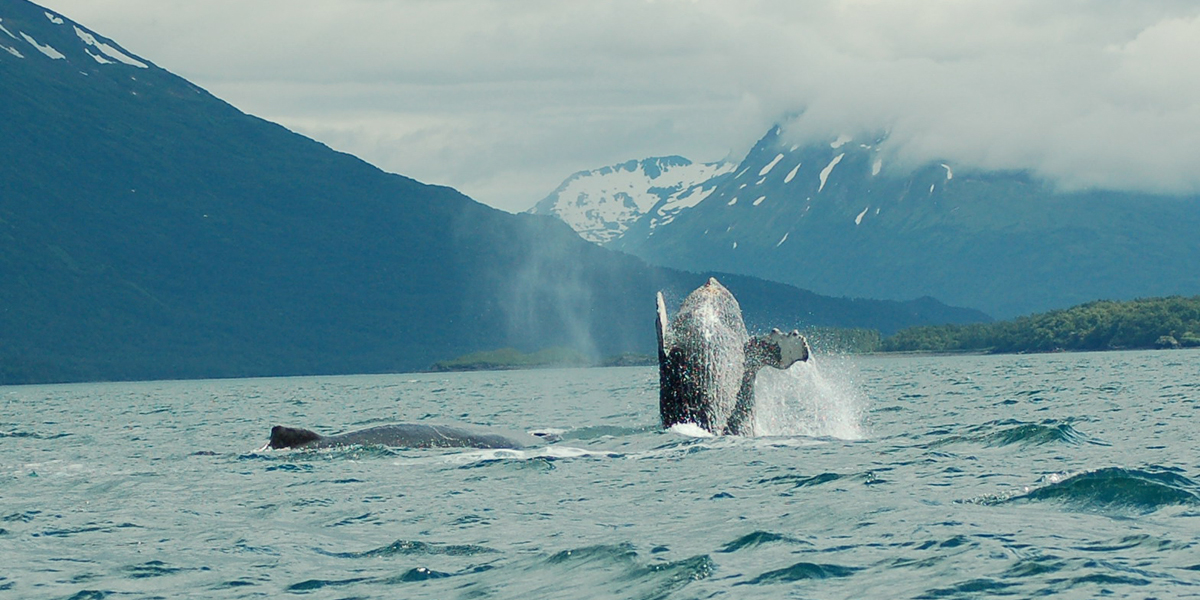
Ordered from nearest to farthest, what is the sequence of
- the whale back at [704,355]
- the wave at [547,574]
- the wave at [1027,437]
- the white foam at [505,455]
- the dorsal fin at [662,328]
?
the wave at [547,574] → the dorsal fin at [662,328] → the whale back at [704,355] → the white foam at [505,455] → the wave at [1027,437]

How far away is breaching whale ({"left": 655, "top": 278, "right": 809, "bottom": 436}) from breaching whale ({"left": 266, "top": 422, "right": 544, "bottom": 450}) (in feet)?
13.2

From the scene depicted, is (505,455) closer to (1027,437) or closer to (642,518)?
(642,518)

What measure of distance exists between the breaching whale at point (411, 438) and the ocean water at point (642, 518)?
A: 60cm

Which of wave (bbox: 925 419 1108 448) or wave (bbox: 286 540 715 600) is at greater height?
wave (bbox: 925 419 1108 448)

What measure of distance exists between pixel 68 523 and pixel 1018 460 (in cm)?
1538

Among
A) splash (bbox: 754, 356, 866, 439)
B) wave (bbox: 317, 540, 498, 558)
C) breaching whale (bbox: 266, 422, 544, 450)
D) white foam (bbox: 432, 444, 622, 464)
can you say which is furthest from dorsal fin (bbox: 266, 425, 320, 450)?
wave (bbox: 317, 540, 498, 558)

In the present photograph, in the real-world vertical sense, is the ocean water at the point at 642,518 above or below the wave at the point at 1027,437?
below

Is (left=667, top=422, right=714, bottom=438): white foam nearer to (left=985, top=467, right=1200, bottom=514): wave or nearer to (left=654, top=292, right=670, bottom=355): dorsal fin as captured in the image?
(left=654, top=292, right=670, bottom=355): dorsal fin

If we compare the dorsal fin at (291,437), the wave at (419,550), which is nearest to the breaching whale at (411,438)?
the dorsal fin at (291,437)

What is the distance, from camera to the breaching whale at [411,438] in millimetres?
31578

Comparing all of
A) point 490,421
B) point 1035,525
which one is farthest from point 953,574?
point 490,421

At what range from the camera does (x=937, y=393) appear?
65.0m

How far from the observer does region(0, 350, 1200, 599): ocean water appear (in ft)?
52.9

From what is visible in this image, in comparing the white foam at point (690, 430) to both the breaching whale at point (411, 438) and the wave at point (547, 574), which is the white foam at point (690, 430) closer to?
the breaching whale at point (411, 438)
